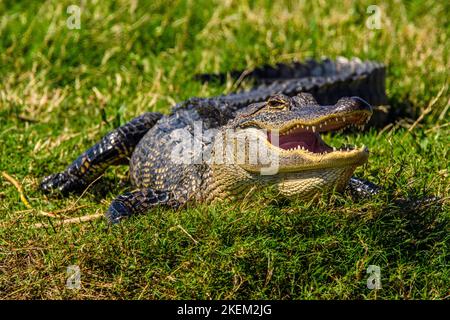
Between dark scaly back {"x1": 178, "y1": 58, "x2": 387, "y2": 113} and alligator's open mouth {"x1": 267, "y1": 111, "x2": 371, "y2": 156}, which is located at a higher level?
alligator's open mouth {"x1": 267, "y1": 111, "x2": 371, "y2": 156}

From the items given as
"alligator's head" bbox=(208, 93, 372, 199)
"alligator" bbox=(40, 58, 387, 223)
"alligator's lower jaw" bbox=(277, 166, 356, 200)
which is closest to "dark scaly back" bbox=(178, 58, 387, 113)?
"alligator" bbox=(40, 58, 387, 223)

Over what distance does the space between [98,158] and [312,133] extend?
2.03 metres

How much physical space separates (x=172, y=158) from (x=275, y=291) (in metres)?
1.76

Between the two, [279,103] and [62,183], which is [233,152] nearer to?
[279,103]

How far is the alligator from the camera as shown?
496cm

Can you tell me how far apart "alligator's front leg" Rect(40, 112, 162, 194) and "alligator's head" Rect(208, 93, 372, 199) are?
4.41 feet

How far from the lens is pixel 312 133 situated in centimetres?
526

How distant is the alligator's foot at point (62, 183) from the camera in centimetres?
666

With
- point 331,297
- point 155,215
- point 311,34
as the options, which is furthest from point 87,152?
point 311,34

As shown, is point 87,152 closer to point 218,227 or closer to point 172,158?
point 172,158

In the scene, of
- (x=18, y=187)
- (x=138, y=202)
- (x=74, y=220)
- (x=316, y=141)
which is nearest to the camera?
(x=316, y=141)

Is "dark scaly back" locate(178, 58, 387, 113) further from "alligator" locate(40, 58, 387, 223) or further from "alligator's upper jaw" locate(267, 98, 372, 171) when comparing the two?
"alligator's upper jaw" locate(267, 98, 372, 171)

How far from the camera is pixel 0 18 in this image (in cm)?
926

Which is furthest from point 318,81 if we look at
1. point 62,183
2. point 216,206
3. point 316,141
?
point 216,206
